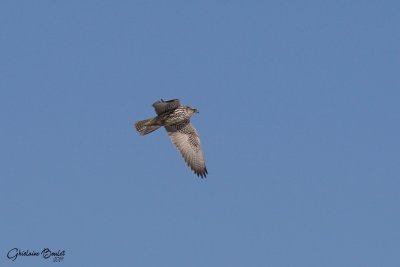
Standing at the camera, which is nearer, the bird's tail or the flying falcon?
the bird's tail

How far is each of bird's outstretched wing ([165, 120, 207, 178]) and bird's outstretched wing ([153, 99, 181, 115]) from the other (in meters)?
1.49

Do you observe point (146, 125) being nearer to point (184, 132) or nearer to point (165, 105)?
point (165, 105)

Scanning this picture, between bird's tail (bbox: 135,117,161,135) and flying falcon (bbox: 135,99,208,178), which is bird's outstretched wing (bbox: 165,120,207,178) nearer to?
flying falcon (bbox: 135,99,208,178)

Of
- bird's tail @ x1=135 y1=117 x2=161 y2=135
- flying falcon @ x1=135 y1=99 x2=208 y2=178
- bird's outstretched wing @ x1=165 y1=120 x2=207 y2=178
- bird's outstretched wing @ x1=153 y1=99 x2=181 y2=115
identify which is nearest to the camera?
bird's outstretched wing @ x1=153 y1=99 x2=181 y2=115

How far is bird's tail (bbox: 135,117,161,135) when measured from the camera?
2419cm

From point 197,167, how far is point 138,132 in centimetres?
279

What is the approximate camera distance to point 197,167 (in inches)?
1008

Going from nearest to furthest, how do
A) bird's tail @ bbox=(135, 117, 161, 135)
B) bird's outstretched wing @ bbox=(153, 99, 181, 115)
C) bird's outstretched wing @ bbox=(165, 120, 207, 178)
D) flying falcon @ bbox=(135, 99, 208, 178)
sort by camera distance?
1. bird's outstretched wing @ bbox=(153, 99, 181, 115)
2. bird's tail @ bbox=(135, 117, 161, 135)
3. flying falcon @ bbox=(135, 99, 208, 178)
4. bird's outstretched wing @ bbox=(165, 120, 207, 178)

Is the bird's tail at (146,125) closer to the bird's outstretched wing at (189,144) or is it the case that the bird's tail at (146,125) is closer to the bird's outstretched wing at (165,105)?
the bird's outstretched wing at (165,105)

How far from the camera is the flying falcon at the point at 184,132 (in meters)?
24.4

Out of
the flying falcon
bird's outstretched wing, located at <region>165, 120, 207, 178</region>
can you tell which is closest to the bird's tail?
the flying falcon

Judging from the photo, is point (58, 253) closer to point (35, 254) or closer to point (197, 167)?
point (35, 254)

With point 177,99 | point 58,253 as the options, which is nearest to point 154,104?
point 177,99

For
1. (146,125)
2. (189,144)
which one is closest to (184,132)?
(189,144)
